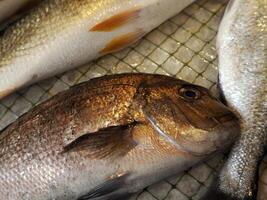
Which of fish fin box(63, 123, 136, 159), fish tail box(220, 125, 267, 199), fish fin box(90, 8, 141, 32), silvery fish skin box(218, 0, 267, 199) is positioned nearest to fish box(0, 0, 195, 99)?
fish fin box(90, 8, 141, 32)

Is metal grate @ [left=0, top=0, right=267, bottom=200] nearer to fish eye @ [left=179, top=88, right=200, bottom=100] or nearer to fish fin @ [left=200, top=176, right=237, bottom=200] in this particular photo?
fish eye @ [left=179, top=88, right=200, bottom=100]

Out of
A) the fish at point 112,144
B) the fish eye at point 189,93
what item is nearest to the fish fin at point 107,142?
the fish at point 112,144

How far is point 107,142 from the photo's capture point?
1.18 metres

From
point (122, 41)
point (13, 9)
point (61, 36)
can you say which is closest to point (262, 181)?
point (122, 41)

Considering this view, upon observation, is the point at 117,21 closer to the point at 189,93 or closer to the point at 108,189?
the point at 189,93

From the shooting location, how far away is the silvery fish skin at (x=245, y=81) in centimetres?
122

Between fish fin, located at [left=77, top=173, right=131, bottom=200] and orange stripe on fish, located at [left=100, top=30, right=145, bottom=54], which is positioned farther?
orange stripe on fish, located at [left=100, top=30, right=145, bottom=54]

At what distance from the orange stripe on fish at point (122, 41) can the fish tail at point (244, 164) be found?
50 cm

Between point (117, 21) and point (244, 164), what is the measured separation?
0.60m

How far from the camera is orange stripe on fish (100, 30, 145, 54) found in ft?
5.03

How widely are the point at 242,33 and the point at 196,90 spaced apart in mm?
260

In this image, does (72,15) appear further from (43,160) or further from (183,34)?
(43,160)

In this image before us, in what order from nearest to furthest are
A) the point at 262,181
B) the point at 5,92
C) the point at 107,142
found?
the point at 107,142 → the point at 262,181 → the point at 5,92

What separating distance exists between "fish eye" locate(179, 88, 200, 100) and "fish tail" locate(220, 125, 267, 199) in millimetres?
162
